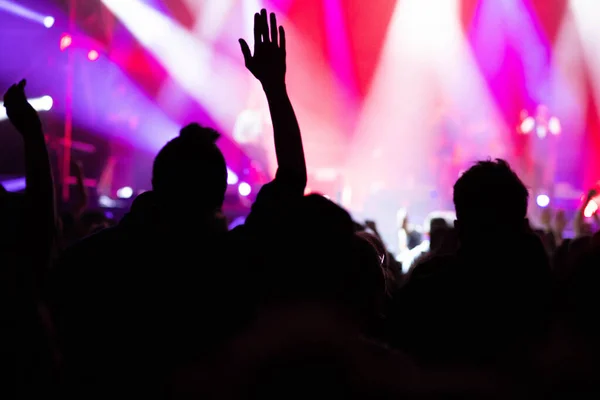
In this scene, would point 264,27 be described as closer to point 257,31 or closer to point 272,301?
point 257,31

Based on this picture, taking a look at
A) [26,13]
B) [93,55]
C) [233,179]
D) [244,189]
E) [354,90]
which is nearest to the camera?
[26,13]

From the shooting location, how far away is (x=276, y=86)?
209 cm

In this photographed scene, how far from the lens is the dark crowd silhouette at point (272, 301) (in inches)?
45.2

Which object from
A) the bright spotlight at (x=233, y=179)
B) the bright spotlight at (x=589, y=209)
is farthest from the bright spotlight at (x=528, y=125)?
the bright spotlight at (x=589, y=209)

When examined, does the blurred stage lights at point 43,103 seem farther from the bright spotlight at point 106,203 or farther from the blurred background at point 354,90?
the bright spotlight at point 106,203

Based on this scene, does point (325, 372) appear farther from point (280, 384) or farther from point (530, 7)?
point (530, 7)

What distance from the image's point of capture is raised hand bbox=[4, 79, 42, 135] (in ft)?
5.83

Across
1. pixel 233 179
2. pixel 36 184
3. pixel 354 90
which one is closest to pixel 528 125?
pixel 354 90

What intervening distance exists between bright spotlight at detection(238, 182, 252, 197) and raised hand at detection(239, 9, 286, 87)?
7353mm

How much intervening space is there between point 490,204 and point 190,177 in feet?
2.75

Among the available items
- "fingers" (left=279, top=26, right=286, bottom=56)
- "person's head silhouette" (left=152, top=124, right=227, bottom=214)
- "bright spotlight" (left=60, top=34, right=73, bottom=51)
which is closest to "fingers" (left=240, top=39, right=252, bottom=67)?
"fingers" (left=279, top=26, right=286, bottom=56)

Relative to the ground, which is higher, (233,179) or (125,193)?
(233,179)

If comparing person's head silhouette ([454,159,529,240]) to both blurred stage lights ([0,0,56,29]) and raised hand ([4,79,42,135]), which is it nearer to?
raised hand ([4,79,42,135])

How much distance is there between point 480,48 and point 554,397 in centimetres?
1272
